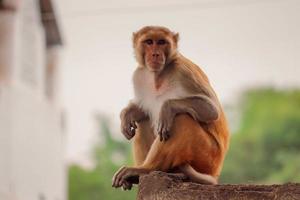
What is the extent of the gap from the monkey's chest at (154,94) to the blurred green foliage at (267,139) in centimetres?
1104

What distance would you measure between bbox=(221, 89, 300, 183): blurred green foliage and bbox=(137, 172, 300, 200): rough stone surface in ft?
36.8

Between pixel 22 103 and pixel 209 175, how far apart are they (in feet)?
14.1

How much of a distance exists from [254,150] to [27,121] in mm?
A: 10410

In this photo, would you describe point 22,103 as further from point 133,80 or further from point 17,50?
point 133,80

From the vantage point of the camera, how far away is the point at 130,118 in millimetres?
2588

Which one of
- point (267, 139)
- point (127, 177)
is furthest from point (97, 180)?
point (127, 177)

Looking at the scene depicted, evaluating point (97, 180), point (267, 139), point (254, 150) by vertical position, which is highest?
point (267, 139)

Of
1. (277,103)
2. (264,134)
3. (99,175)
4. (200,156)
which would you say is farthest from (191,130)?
(277,103)

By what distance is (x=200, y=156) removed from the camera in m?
2.48

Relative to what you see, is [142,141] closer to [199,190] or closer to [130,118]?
[130,118]

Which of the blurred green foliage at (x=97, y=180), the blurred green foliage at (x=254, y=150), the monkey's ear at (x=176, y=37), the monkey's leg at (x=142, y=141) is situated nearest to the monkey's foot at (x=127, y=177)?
the monkey's leg at (x=142, y=141)

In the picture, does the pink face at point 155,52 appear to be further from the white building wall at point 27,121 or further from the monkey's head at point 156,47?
the white building wall at point 27,121

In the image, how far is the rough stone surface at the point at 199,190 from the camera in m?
2.18

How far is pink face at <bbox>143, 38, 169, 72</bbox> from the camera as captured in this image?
8.19 feet
